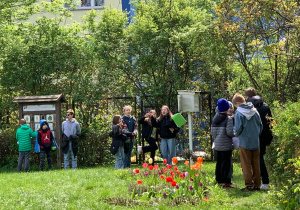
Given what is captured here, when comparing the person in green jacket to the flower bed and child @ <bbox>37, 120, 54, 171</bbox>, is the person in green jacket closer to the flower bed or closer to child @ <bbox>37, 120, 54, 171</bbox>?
child @ <bbox>37, 120, 54, 171</bbox>

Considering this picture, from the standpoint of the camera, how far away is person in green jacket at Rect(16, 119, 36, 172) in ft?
48.8

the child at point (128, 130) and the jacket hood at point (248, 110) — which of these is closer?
the jacket hood at point (248, 110)

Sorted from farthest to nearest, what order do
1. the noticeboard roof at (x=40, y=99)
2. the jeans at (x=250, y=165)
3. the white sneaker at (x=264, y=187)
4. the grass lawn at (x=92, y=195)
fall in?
the noticeboard roof at (x=40, y=99) < the white sneaker at (x=264, y=187) < the jeans at (x=250, y=165) < the grass lawn at (x=92, y=195)

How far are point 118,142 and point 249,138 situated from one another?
5.05 m

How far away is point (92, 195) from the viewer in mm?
8992

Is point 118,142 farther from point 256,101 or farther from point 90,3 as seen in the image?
point 90,3

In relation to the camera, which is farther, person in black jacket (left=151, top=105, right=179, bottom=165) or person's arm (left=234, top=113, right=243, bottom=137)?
person in black jacket (left=151, top=105, right=179, bottom=165)

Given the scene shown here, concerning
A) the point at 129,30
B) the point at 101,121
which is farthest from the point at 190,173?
the point at 129,30

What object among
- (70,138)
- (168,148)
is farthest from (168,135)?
(70,138)

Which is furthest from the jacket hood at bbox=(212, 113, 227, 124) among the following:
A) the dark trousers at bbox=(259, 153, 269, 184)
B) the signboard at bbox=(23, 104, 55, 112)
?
the signboard at bbox=(23, 104, 55, 112)

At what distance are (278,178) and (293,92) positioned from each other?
7264mm

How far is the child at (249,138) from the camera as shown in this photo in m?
9.45

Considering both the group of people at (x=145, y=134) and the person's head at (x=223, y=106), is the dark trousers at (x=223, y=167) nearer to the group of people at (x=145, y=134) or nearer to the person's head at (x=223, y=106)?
the person's head at (x=223, y=106)

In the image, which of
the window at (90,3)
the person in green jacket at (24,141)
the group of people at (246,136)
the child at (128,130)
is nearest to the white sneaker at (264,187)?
the group of people at (246,136)
